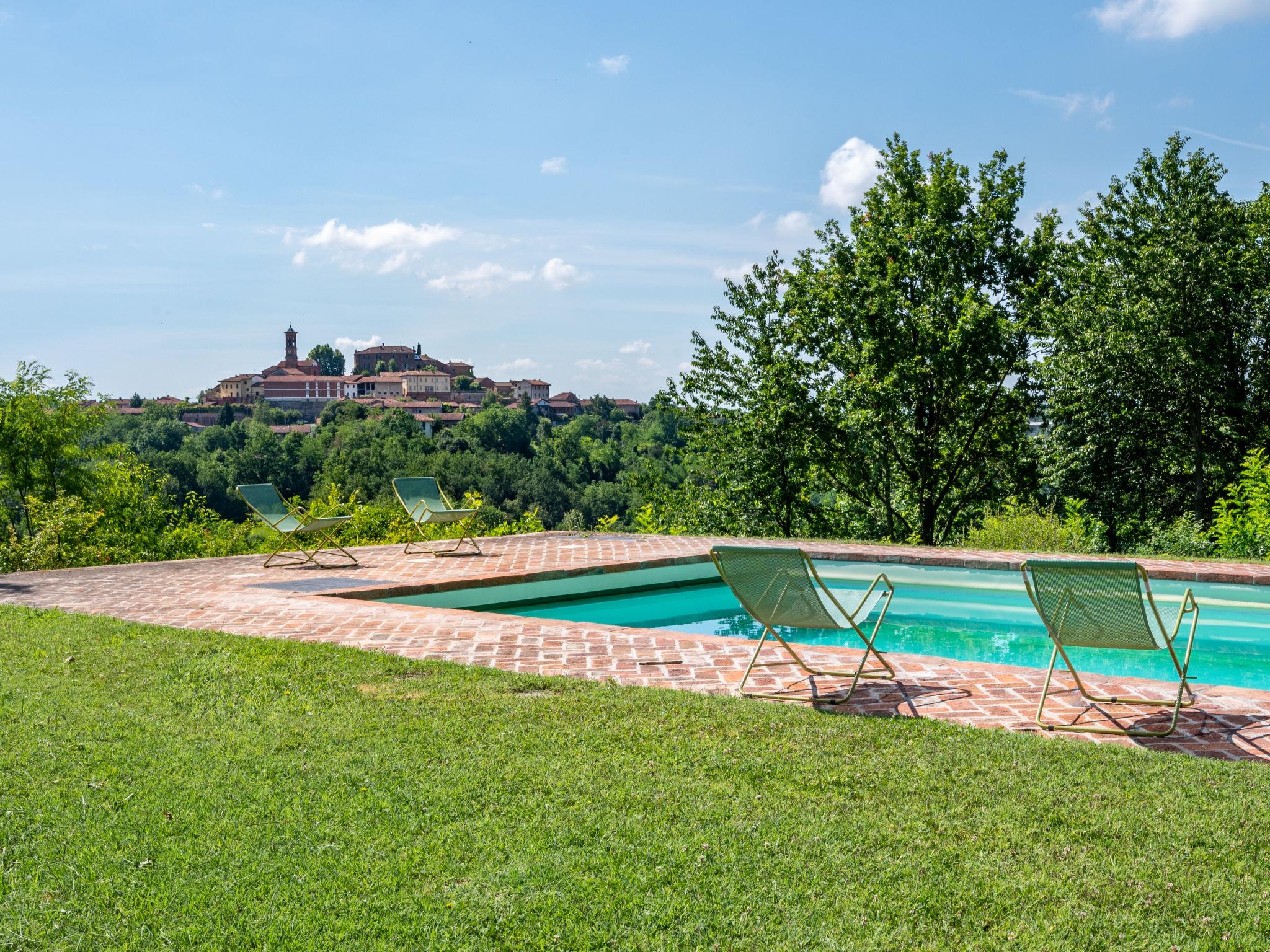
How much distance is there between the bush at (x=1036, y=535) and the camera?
12055 millimetres

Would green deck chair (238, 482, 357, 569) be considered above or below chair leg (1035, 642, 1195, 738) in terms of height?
above

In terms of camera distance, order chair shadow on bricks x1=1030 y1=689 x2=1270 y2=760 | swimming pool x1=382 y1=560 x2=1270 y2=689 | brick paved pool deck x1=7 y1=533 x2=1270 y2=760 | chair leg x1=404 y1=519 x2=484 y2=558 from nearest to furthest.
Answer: chair shadow on bricks x1=1030 y1=689 x2=1270 y2=760
brick paved pool deck x1=7 y1=533 x2=1270 y2=760
swimming pool x1=382 y1=560 x2=1270 y2=689
chair leg x1=404 y1=519 x2=484 y2=558

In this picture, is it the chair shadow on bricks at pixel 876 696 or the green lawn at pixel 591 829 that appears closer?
the green lawn at pixel 591 829

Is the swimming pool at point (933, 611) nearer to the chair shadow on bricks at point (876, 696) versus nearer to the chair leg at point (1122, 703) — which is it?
the chair leg at point (1122, 703)

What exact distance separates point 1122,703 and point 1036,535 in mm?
8014

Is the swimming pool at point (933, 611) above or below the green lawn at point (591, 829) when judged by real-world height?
below

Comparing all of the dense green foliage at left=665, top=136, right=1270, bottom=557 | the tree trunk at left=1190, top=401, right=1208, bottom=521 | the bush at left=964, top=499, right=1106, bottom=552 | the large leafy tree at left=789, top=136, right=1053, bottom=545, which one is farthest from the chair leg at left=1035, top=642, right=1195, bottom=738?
the tree trunk at left=1190, top=401, right=1208, bottom=521

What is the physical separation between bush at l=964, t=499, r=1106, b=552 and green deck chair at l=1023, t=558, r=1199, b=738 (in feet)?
23.4

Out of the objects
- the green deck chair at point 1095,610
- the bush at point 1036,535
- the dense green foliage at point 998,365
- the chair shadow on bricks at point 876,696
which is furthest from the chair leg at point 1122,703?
the dense green foliage at point 998,365

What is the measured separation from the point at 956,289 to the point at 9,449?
14643mm

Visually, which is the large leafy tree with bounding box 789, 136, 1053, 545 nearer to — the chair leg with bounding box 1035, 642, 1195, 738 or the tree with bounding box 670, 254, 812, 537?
the tree with bounding box 670, 254, 812, 537

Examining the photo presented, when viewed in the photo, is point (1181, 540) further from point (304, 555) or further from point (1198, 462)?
point (304, 555)

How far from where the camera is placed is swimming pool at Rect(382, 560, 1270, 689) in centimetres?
738

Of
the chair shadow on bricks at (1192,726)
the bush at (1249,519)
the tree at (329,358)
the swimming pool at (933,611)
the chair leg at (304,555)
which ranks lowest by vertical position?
the swimming pool at (933,611)
